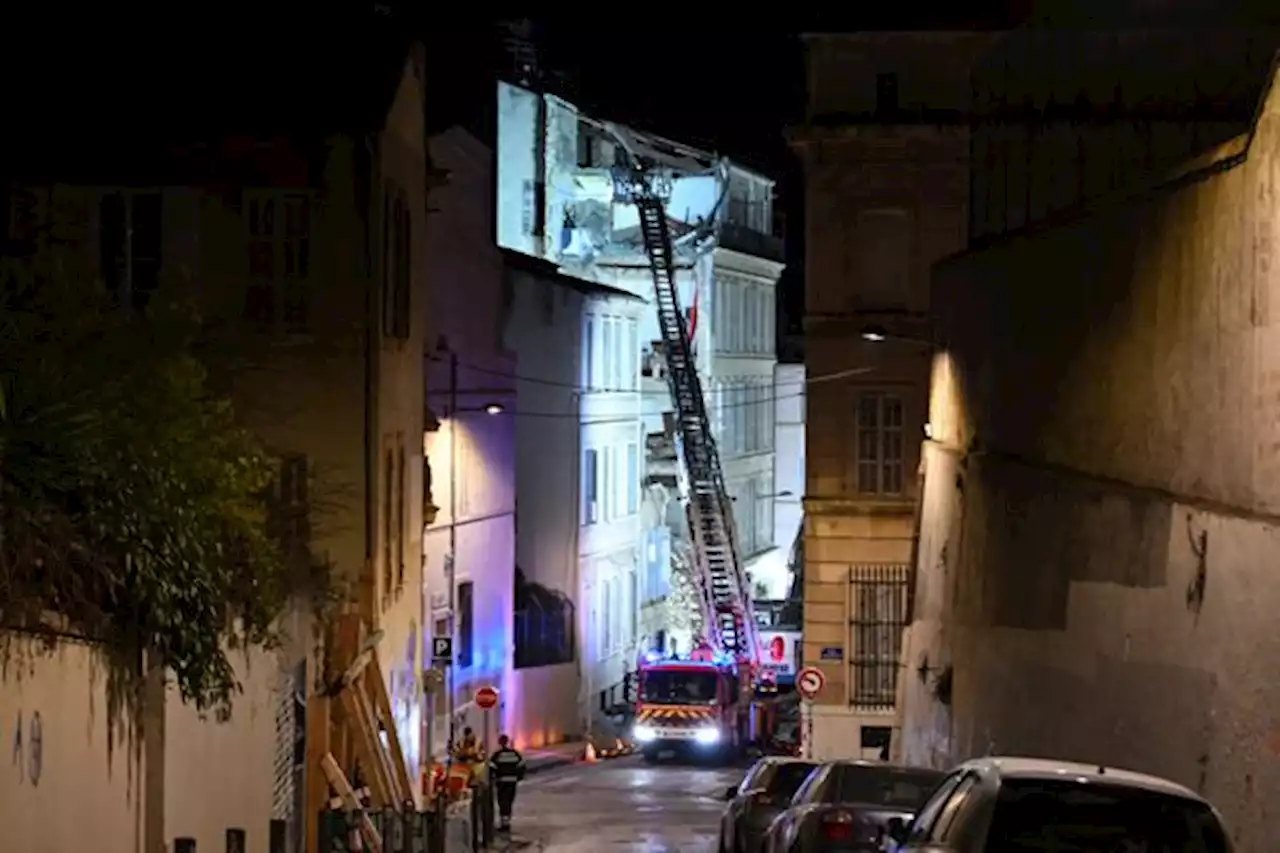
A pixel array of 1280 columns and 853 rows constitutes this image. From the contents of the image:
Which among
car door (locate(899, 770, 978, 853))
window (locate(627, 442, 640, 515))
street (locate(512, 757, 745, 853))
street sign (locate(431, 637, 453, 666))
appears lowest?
street (locate(512, 757, 745, 853))

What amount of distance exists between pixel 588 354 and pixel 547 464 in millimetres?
3784

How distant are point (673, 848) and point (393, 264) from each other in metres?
8.22

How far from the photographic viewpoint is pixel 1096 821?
10.8 meters

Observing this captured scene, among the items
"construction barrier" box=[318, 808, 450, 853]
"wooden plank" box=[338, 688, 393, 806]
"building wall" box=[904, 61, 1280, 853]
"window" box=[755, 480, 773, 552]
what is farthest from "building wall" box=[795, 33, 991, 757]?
"window" box=[755, 480, 773, 552]

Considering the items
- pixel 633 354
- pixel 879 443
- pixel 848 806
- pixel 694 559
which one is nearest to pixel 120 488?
pixel 848 806

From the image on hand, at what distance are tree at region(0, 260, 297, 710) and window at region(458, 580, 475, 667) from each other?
86.1 ft

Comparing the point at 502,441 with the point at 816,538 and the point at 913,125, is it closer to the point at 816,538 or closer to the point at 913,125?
the point at 816,538

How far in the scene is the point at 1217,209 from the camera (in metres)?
15.7

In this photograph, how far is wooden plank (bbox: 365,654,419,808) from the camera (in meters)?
Result: 28.2

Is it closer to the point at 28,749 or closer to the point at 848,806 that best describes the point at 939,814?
the point at 848,806

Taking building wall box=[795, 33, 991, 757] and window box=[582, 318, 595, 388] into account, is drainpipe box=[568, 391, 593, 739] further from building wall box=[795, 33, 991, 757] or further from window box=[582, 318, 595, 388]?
building wall box=[795, 33, 991, 757]

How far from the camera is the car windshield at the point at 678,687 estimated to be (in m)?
48.7

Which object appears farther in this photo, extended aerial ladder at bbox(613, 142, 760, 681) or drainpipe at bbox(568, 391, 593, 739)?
extended aerial ladder at bbox(613, 142, 760, 681)

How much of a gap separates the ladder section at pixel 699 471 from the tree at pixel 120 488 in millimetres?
38108
